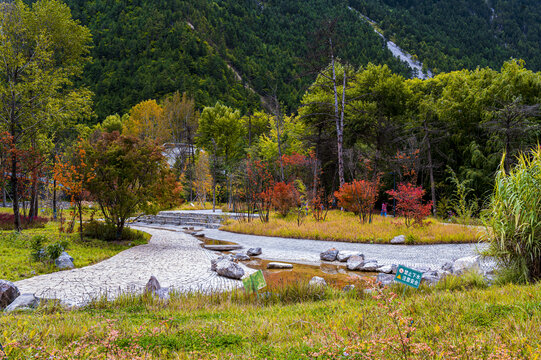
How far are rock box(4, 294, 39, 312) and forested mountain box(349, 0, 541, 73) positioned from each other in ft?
250

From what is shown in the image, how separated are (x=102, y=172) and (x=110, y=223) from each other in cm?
203

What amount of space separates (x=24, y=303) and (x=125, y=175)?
6755 millimetres

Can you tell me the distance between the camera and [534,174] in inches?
179

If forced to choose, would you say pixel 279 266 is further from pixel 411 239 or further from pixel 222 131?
pixel 222 131

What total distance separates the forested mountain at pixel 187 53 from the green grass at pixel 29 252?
40956 millimetres

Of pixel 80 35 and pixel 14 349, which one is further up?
pixel 80 35

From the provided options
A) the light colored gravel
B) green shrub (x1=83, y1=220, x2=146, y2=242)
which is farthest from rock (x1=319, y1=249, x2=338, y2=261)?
green shrub (x1=83, y1=220, x2=146, y2=242)

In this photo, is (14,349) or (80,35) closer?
(14,349)

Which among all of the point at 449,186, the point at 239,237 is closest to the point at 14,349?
the point at 239,237

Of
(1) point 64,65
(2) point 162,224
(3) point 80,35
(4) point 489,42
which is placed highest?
(4) point 489,42

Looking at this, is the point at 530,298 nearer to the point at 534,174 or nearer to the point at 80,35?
the point at 534,174

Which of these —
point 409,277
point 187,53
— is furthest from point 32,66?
point 187,53

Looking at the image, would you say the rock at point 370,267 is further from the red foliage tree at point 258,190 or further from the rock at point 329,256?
the red foliage tree at point 258,190

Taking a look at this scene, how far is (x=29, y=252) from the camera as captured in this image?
784 cm
